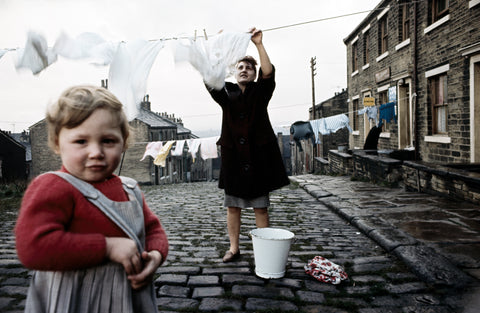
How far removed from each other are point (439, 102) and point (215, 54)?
10.2m

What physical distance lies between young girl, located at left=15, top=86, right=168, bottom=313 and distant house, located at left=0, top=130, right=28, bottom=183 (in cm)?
3447

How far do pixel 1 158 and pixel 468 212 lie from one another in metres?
35.6

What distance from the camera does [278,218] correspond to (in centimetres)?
603

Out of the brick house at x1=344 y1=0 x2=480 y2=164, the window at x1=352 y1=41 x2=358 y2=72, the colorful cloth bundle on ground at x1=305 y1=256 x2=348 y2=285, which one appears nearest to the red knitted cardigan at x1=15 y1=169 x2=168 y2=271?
the colorful cloth bundle on ground at x1=305 y1=256 x2=348 y2=285

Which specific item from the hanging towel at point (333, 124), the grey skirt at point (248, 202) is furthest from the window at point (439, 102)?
the grey skirt at point (248, 202)

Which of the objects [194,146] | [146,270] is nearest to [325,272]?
[146,270]

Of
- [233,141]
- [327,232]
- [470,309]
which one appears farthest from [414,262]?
[233,141]

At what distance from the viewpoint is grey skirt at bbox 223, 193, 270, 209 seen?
133 inches

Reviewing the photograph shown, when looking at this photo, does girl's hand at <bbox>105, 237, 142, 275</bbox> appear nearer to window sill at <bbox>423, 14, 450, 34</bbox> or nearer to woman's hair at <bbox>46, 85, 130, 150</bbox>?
woman's hair at <bbox>46, 85, 130, 150</bbox>

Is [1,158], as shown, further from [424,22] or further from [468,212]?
[468,212]

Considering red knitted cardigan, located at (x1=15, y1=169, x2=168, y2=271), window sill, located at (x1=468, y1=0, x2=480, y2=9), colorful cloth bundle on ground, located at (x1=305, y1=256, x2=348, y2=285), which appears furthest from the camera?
window sill, located at (x1=468, y1=0, x2=480, y2=9)

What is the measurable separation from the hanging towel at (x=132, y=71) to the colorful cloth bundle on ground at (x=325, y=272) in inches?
79.4

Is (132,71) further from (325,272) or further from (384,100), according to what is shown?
(384,100)

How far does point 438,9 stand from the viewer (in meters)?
10.7
